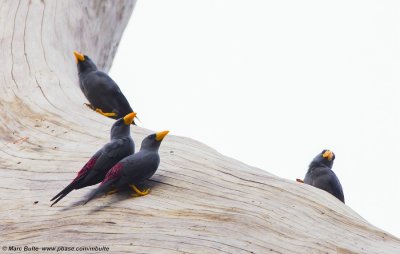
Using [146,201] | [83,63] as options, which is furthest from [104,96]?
[146,201]

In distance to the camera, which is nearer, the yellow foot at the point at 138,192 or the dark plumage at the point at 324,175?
the yellow foot at the point at 138,192

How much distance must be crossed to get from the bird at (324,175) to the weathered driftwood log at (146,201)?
147cm

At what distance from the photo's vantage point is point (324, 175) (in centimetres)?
496

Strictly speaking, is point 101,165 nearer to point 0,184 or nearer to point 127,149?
point 127,149

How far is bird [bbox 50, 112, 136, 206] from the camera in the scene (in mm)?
3178

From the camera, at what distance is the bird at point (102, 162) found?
125 inches

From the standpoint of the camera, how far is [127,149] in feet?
11.0

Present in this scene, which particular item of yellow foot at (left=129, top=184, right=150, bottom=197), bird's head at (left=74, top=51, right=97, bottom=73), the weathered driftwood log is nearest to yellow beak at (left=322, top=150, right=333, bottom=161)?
the weathered driftwood log

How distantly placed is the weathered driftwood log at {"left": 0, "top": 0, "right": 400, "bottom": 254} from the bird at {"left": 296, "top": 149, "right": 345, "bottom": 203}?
4.83ft

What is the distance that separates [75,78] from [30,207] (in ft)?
6.20

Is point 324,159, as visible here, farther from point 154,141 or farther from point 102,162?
point 102,162

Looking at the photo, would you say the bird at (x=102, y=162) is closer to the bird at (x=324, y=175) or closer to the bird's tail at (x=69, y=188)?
the bird's tail at (x=69, y=188)

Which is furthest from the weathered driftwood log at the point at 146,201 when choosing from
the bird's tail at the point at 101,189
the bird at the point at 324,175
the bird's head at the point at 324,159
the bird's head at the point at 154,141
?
the bird's head at the point at 324,159

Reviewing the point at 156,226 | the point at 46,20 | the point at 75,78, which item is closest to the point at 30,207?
the point at 156,226
